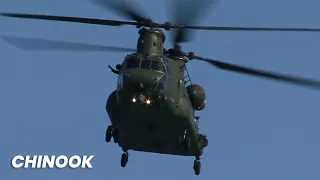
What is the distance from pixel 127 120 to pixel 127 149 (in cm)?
351

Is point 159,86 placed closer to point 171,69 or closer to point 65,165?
point 171,69

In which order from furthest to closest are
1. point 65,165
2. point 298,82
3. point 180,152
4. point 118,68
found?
1. point 65,165
2. point 180,152
3. point 118,68
4. point 298,82

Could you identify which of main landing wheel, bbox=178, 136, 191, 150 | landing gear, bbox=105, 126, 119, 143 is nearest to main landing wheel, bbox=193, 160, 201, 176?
main landing wheel, bbox=178, 136, 191, 150

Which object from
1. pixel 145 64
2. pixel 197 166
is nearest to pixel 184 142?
pixel 197 166

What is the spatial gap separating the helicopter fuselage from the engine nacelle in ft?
1.42

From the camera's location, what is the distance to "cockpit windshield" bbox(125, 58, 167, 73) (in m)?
34.6

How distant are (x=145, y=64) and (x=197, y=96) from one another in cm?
377

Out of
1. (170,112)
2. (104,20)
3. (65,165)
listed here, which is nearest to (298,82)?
(170,112)

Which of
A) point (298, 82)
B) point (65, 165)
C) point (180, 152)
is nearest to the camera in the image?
point (298, 82)

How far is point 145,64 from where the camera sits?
34719 mm

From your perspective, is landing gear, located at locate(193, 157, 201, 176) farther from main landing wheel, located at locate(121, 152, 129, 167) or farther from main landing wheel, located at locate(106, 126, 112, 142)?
main landing wheel, located at locate(106, 126, 112, 142)

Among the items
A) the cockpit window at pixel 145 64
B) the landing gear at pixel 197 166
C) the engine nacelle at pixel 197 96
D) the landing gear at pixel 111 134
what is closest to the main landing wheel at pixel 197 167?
the landing gear at pixel 197 166

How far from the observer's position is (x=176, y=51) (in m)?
37.8

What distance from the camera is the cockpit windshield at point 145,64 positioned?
3459 cm
